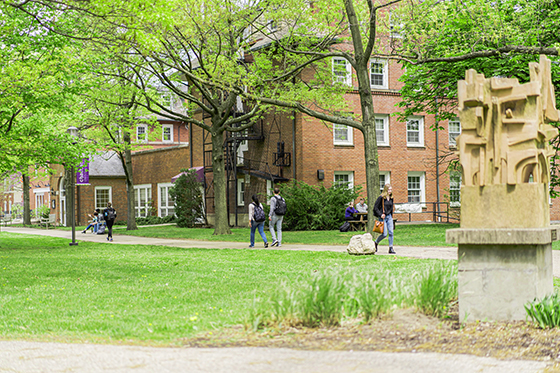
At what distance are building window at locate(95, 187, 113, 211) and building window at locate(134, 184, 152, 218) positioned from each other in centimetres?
219

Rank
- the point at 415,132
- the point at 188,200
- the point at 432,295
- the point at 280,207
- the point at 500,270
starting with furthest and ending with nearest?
1. the point at 188,200
2. the point at 415,132
3. the point at 280,207
4. the point at 432,295
5. the point at 500,270

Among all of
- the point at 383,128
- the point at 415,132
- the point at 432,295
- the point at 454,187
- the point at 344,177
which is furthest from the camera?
the point at 454,187

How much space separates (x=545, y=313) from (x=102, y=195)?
147 ft

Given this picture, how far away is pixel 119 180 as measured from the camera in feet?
160

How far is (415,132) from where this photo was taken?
34.7 metres

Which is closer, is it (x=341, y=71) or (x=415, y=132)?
(x=341, y=71)

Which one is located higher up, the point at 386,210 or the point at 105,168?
the point at 105,168

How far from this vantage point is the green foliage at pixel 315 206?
28406mm

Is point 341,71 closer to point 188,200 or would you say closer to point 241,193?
point 241,193

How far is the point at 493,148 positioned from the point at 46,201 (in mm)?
59689

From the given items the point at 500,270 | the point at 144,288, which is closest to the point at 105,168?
the point at 144,288

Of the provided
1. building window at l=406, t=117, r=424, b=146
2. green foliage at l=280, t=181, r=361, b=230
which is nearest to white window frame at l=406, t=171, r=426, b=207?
building window at l=406, t=117, r=424, b=146

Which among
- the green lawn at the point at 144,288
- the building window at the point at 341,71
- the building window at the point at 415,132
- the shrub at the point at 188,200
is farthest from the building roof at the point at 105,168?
the green lawn at the point at 144,288

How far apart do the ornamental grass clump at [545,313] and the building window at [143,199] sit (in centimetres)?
4110
